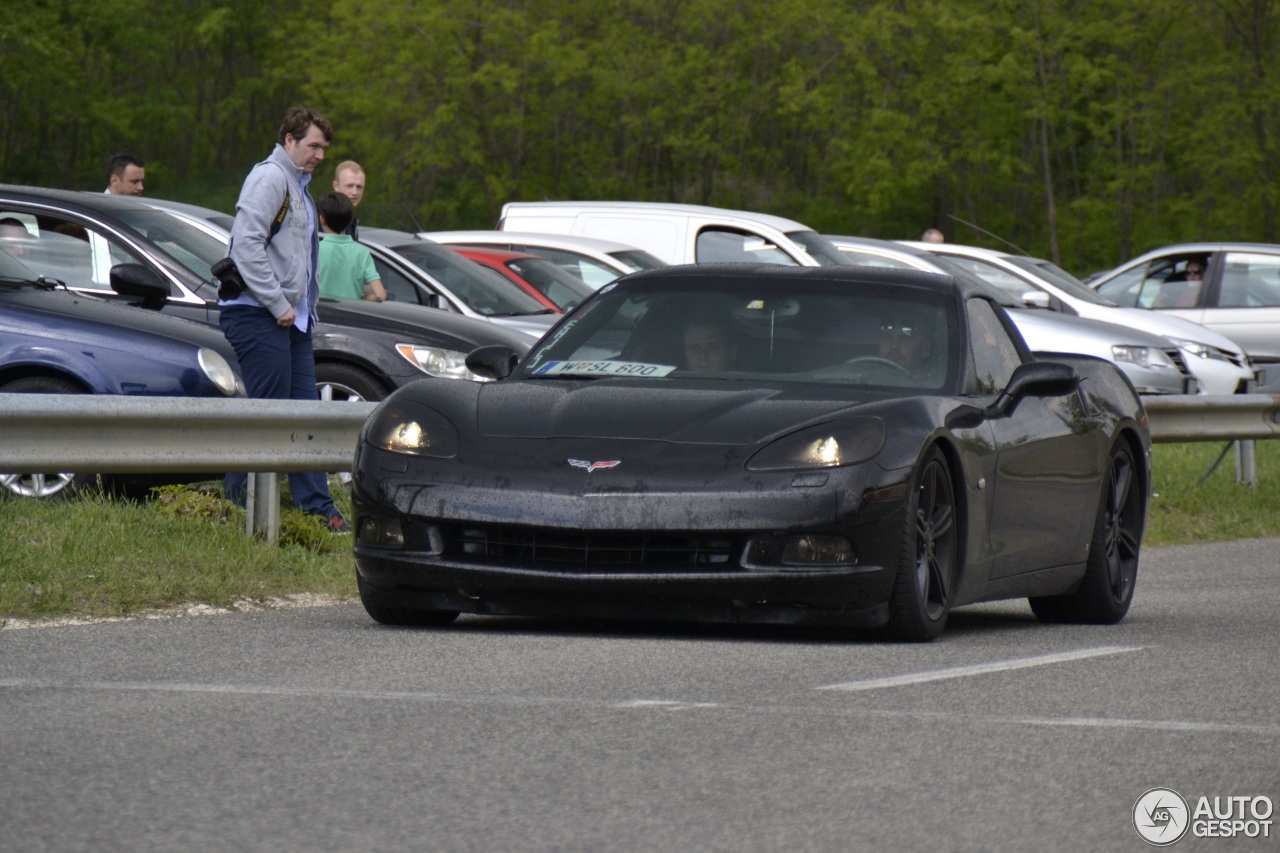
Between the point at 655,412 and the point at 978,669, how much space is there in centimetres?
134

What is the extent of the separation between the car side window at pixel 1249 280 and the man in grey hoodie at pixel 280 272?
1387cm

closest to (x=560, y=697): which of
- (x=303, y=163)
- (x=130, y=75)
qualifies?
(x=303, y=163)

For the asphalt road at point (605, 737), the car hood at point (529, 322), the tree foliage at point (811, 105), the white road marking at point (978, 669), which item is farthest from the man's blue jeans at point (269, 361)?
the tree foliage at point (811, 105)

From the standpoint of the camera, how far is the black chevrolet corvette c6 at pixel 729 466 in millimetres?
6641

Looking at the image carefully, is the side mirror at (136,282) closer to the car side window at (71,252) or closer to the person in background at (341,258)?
the car side window at (71,252)

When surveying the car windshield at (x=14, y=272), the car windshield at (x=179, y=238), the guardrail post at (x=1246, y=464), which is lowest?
the guardrail post at (x=1246, y=464)

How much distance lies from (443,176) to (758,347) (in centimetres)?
4854

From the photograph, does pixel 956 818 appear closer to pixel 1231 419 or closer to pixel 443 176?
pixel 1231 419

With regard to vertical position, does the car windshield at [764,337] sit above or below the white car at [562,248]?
above

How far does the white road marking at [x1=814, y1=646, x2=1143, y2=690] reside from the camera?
19.2ft

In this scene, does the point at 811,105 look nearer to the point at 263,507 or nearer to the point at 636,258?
the point at 636,258

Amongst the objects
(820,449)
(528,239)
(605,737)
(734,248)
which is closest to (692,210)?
(734,248)

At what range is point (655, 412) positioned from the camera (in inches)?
273

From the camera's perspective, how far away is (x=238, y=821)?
3.87m
